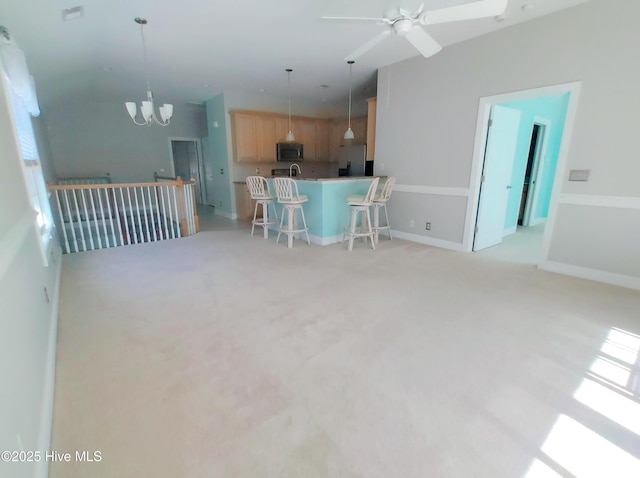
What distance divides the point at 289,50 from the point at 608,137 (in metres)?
3.77

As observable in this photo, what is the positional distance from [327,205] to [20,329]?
11.6 ft

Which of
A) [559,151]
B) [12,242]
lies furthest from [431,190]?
[12,242]

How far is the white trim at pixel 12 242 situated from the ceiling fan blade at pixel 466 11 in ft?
9.69

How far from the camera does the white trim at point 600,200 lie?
110 inches

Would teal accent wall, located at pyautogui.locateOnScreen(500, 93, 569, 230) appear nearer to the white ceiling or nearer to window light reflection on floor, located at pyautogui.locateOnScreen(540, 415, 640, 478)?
the white ceiling

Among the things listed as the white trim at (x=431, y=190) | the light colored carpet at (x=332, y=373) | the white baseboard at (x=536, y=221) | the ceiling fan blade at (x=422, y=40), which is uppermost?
the ceiling fan blade at (x=422, y=40)

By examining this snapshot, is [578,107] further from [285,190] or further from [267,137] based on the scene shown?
[267,137]

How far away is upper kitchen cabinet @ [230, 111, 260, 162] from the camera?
614cm

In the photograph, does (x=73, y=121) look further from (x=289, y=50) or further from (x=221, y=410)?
(x=221, y=410)

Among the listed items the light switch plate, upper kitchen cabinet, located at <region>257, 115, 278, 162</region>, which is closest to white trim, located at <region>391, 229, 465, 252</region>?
the light switch plate

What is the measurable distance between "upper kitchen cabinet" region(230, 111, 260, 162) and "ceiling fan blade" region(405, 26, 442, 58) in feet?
14.3

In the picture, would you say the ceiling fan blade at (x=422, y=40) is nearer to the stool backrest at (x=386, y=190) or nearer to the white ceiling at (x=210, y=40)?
the white ceiling at (x=210, y=40)

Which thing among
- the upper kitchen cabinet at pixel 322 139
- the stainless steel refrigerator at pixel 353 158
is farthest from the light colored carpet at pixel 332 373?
the upper kitchen cabinet at pixel 322 139

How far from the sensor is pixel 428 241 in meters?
4.56
